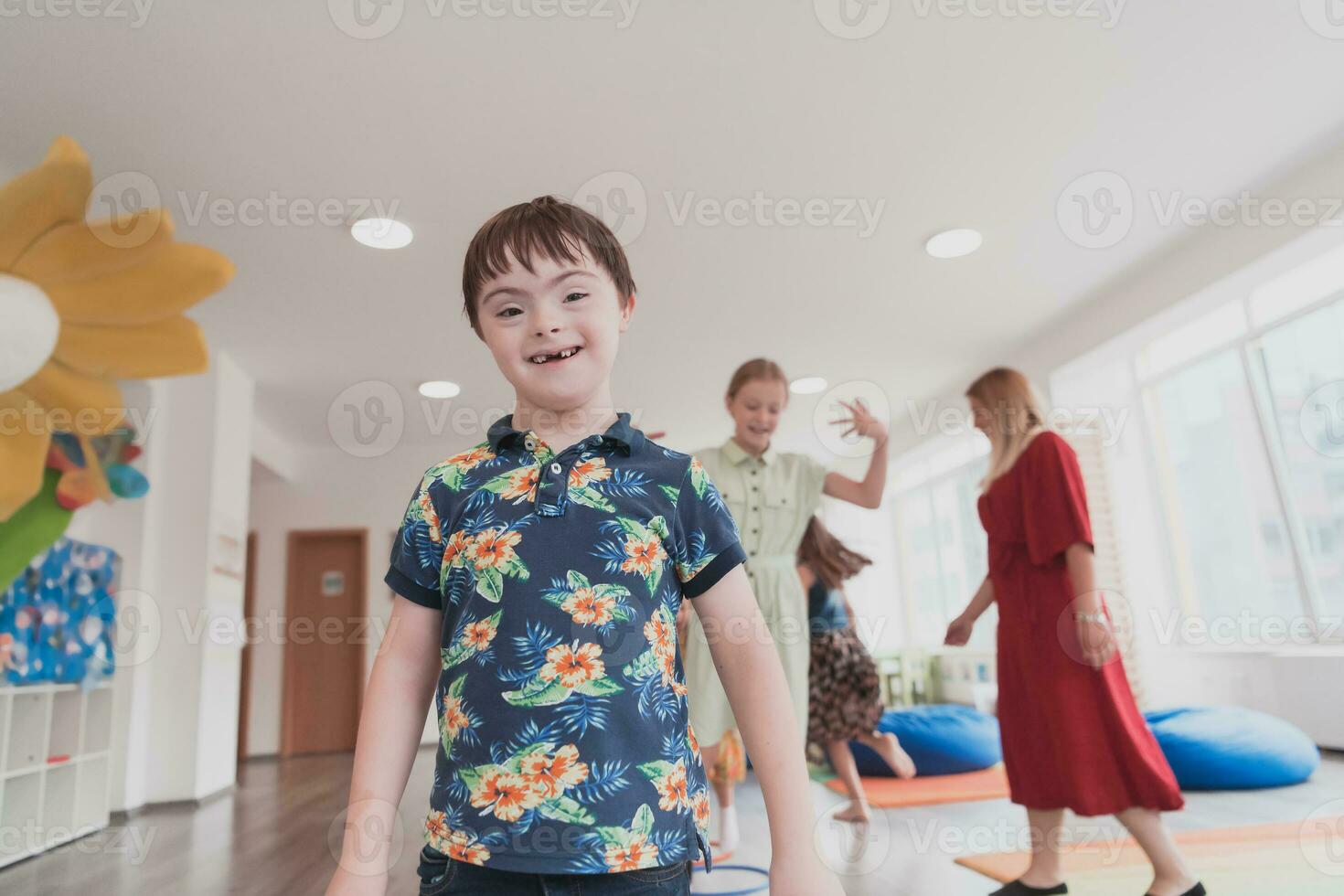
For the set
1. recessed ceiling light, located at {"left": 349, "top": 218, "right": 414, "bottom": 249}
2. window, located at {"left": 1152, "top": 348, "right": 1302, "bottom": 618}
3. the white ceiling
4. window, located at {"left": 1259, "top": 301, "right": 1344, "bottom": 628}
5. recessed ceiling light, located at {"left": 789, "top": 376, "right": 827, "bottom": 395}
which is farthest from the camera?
recessed ceiling light, located at {"left": 789, "top": 376, "right": 827, "bottom": 395}

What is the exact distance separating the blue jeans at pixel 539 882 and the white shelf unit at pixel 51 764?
316 cm

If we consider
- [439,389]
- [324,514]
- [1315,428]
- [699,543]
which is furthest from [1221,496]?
[324,514]

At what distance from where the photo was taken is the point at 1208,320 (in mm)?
5152

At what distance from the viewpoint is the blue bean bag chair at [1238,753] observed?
3617mm

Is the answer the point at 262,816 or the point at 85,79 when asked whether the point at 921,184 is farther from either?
the point at 262,816

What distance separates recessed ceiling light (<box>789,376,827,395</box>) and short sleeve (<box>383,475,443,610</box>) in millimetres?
5201

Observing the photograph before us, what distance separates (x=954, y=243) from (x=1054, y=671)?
2.45 meters

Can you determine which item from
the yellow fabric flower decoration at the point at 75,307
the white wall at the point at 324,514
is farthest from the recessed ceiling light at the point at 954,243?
the white wall at the point at 324,514

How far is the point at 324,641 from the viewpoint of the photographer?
7363mm

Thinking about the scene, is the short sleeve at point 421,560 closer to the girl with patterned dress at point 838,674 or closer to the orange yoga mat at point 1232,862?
the orange yoga mat at point 1232,862

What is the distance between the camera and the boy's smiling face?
76 cm

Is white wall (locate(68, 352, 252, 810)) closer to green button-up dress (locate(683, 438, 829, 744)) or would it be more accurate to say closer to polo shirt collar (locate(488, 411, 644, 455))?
green button-up dress (locate(683, 438, 829, 744))

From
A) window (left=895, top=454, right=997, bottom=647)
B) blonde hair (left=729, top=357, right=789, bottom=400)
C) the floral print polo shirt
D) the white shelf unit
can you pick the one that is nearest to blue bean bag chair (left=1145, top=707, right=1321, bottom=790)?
blonde hair (left=729, top=357, right=789, bottom=400)

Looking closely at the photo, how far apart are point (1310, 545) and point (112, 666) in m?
5.74
